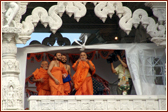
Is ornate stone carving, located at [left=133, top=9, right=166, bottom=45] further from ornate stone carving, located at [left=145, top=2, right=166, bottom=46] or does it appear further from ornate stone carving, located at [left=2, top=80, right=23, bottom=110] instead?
ornate stone carving, located at [left=2, top=80, right=23, bottom=110]

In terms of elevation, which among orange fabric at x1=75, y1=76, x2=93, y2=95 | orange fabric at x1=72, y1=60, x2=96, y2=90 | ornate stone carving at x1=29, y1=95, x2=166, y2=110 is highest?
orange fabric at x1=72, y1=60, x2=96, y2=90

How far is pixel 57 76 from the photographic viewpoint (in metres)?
10.6

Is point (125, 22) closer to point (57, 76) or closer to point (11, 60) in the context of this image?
point (57, 76)

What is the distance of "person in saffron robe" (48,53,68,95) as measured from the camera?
10416 millimetres

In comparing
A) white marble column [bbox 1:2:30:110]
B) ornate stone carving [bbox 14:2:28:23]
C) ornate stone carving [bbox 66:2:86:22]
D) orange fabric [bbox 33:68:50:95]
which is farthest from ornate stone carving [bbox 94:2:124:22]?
orange fabric [bbox 33:68:50:95]

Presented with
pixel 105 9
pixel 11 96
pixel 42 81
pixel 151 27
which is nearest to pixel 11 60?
pixel 11 96

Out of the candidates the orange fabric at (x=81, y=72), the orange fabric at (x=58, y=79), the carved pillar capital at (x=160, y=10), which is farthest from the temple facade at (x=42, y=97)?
the orange fabric at (x=81, y=72)

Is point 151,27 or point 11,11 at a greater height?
point 11,11

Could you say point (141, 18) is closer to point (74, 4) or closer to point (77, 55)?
point (74, 4)

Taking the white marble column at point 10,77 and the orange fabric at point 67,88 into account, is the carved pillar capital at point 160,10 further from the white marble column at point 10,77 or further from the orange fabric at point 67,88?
the white marble column at point 10,77

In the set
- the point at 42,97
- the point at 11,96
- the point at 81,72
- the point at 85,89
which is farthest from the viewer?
the point at 81,72

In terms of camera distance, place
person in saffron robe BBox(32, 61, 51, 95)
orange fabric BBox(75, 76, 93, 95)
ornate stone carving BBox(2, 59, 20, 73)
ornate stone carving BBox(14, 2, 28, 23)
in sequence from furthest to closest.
A: person in saffron robe BBox(32, 61, 51, 95), orange fabric BBox(75, 76, 93, 95), ornate stone carving BBox(14, 2, 28, 23), ornate stone carving BBox(2, 59, 20, 73)

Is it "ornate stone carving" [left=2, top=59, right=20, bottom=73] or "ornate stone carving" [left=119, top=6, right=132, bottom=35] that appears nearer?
"ornate stone carving" [left=2, top=59, right=20, bottom=73]

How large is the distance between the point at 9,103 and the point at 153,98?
3.40 m
